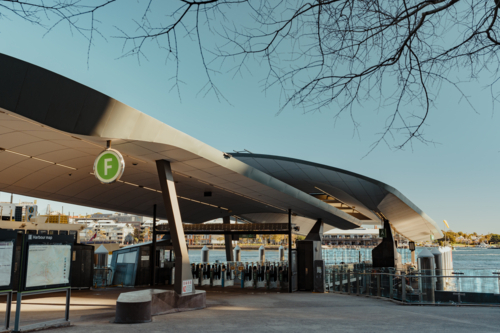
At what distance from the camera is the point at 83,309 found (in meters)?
9.82

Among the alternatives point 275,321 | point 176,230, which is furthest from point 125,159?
point 275,321

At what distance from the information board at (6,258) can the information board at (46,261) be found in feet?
0.78

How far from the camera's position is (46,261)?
6668 millimetres

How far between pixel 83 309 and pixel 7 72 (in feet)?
20.9

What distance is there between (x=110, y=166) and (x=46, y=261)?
2.03 m

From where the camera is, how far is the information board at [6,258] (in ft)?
19.7

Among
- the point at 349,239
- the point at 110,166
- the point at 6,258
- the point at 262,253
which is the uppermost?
the point at 110,166

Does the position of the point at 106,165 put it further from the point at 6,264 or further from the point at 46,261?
the point at 6,264

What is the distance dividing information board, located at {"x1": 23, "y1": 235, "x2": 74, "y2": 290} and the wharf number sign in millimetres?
1304

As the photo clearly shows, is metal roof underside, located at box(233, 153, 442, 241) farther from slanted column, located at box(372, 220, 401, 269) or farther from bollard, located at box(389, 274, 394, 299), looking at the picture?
bollard, located at box(389, 274, 394, 299)

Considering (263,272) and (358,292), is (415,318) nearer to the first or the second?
(358,292)

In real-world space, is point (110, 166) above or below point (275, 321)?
above

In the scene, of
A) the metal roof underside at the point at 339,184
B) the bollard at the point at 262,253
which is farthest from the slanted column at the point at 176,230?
the bollard at the point at 262,253

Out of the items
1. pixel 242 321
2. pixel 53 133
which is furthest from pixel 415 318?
pixel 53 133
